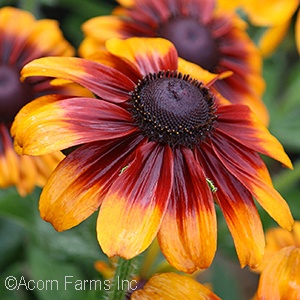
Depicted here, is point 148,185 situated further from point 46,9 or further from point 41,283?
point 46,9

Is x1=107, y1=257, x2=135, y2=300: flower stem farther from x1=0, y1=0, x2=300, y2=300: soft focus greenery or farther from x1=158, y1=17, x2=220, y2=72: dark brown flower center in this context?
x1=158, y1=17, x2=220, y2=72: dark brown flower center

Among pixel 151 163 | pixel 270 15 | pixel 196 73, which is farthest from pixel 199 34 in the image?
pixel 151 163

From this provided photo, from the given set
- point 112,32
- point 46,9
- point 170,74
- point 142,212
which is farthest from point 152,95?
point 46,9

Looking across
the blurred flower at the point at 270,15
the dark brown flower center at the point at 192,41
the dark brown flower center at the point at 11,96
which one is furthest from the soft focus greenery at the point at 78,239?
the dark brown flower center at the point at 192,41

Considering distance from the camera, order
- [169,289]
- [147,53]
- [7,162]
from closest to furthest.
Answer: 1. [169,289]
2. [147,53]
3. [7,162]

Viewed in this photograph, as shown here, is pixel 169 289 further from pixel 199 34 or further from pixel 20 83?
pixel 199 34
